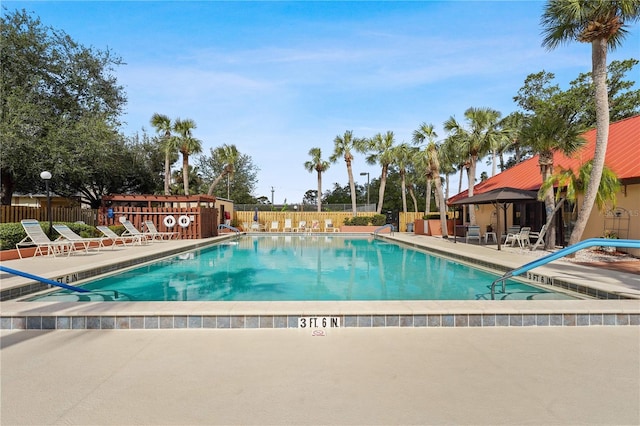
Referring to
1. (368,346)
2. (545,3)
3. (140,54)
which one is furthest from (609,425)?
(140,54)

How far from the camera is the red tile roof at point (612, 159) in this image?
1113 centimetres

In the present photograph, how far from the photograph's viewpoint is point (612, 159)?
1240 centimetres

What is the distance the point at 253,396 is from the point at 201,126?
2362cm

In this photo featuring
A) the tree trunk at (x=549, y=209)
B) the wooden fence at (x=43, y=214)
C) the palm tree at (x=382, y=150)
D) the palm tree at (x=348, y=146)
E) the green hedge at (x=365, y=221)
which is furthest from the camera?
the palm tree at (x=348, y=146)

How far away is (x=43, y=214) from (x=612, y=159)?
20.3 metres

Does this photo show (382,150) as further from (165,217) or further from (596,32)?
Result: (596,32)

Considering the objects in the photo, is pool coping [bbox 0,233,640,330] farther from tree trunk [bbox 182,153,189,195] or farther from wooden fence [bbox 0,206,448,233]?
tree trunk [bbox 182,153,189,195]

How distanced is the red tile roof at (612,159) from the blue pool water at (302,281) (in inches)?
225

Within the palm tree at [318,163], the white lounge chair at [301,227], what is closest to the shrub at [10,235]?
the white lounge chair at [301,227]

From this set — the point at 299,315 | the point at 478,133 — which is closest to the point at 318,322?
the point at 299,315

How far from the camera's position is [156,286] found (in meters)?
7.61

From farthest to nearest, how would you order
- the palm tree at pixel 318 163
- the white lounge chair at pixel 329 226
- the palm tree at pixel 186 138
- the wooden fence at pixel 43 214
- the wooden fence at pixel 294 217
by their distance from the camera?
1. the palm tree at pixel 318 163
2. the wooden fence at pixel 294 217
3. the white lounge chair at pixel 329 226
4. the palm tree at pixel 186 138
5. the wooden fence at pixel 43 214

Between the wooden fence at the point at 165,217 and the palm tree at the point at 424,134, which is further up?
the palm tree at the point at 424,134

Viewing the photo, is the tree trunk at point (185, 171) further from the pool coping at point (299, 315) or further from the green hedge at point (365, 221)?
the pool coping at point (299, 315)
